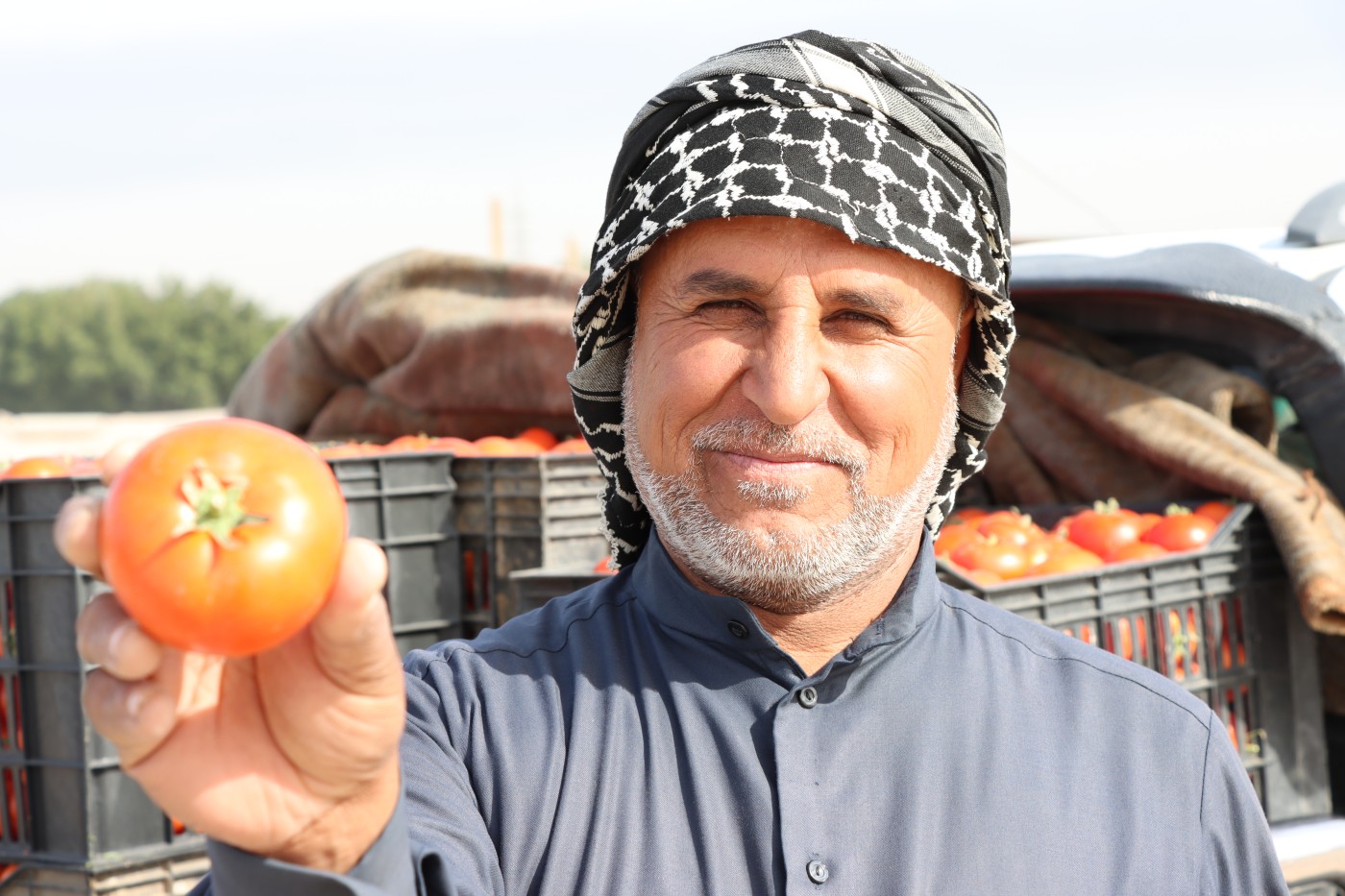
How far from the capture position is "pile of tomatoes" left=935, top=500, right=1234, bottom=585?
3969 mm

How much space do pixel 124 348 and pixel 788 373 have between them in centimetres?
5125

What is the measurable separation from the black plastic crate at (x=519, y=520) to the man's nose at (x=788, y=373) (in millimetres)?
2389

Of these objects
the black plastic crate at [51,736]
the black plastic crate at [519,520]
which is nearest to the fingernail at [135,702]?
the black plastic crate at [51,736]

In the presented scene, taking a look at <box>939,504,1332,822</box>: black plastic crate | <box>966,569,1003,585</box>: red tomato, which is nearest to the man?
<box>939,504,1332,822</box>: black plastic crate

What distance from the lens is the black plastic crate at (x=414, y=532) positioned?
400 centimetres

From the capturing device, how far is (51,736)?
3.35 m

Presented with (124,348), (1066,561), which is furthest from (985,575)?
(124,348)

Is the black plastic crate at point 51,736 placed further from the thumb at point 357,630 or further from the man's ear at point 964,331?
the thumb at point 357,630

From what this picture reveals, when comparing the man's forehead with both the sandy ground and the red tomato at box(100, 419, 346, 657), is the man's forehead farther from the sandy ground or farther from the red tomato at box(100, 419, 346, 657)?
the sandy ground

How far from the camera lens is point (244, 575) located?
1.12 metres

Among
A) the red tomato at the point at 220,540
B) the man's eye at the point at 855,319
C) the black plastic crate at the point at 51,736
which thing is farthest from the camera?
the black plastic crate at the point at 51,736

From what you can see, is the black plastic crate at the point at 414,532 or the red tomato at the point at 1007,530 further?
the red tomato at the point at 1007,530

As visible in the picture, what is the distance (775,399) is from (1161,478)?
3.33 m

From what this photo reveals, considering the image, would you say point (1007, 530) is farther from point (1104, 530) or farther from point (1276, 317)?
point (1276, 317)
